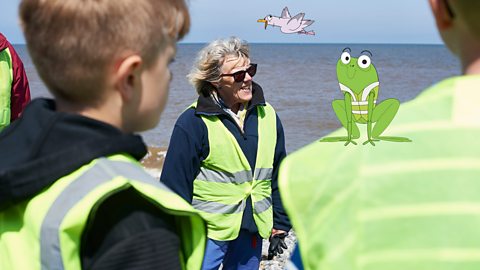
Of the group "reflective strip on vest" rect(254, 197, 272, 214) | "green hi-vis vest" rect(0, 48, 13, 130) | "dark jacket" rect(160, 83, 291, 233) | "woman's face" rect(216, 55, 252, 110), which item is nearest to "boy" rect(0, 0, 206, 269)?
"dark jacket" rect(160, 83, 291, 233)

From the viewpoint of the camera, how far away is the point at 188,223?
1.75 m

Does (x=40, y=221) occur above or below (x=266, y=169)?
above

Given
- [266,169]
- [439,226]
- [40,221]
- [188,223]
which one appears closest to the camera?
[439,226]

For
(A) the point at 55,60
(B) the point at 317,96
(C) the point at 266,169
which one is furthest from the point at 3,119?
(B) the point at 317,96

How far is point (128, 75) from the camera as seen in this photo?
170 cm

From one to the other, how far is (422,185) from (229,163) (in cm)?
337

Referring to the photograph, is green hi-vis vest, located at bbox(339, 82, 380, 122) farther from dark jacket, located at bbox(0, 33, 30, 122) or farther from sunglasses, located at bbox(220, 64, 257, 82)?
dark jacket, located at bbox(0, 33, 30, 122)

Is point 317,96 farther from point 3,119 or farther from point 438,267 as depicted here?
point 438,267

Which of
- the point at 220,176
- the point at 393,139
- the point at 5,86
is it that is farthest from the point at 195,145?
the point at 393,139

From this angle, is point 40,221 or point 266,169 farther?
point 266,169

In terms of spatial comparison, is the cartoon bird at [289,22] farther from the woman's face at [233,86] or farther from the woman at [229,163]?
the woman's face at [233,86]

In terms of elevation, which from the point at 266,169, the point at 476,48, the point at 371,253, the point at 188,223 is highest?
the point at 476,48

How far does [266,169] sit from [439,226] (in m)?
3.50

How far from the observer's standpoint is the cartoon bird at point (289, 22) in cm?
217
